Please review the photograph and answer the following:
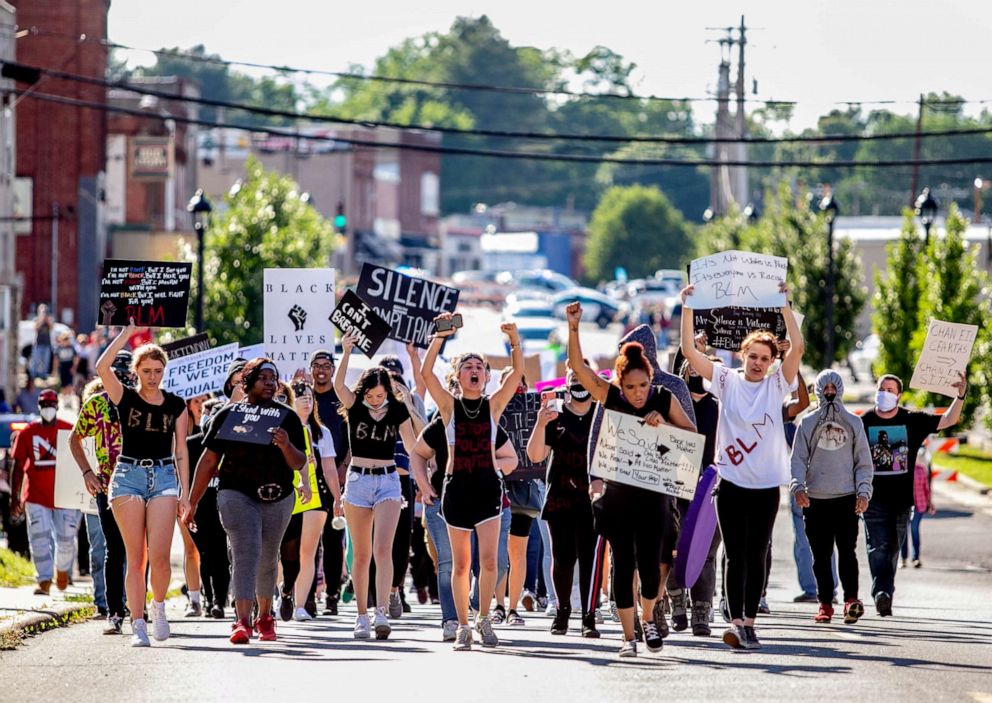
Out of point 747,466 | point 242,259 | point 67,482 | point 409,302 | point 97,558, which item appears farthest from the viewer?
point 242,259

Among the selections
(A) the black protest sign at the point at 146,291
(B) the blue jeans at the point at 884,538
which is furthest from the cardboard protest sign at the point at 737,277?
(A) the black protest sign at the point at 146,291

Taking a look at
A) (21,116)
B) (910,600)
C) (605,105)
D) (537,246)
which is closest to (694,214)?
(605,105)

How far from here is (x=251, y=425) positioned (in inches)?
453

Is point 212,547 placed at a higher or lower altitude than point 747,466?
lower

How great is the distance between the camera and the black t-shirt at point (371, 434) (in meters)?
12.0

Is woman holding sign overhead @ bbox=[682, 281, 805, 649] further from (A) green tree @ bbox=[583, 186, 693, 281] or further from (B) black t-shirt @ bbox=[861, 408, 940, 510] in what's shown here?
(A) green tree @ bbox=[583, 186, 693, 281]

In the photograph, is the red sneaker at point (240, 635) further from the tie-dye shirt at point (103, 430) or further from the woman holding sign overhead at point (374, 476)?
the tie-dye shirt at point (103, 430)

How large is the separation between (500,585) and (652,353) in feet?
9.10

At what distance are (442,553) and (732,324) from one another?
11.5ft

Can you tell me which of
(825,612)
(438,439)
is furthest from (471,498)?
(825,612)

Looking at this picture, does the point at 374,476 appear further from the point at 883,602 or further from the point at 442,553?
the point at 883,602

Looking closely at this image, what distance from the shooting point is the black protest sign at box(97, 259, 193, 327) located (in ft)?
46.7

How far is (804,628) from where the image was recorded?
12.9 metres

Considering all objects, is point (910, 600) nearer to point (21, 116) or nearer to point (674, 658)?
point (674, 658)
